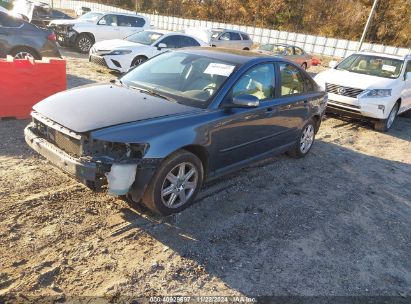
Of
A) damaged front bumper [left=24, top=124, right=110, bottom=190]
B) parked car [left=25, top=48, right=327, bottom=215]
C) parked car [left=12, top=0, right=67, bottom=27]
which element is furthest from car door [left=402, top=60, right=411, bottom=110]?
parked car [left=12, top=0, right=67, bottom=27]

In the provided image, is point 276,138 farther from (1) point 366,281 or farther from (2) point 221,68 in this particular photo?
(1) point 366,281

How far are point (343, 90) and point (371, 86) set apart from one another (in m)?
0.60

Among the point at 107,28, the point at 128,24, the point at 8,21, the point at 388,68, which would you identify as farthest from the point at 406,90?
the point at 107,28

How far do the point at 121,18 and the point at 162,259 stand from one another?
14.1 metres

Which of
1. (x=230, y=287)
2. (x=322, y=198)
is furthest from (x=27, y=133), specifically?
(x=322, y=198)

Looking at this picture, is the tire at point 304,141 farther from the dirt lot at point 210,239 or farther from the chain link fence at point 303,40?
the chain link fence at point 303,40

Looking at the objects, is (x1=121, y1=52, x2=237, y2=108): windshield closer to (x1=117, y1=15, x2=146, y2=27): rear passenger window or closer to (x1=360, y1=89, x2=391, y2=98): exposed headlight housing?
(x1=360, y1=89, x2=391, y2=98): exposed headlight housing

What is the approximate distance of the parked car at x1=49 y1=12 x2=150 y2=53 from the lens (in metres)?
14.8

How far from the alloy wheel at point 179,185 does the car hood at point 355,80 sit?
597cm

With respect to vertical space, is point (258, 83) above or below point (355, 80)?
above

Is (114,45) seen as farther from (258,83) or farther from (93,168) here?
(93,168)

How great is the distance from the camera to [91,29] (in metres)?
14.9

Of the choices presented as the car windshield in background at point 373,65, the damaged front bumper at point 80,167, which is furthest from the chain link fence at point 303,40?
the damaged front bumper at point 80,167

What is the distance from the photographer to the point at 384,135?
892 cm
